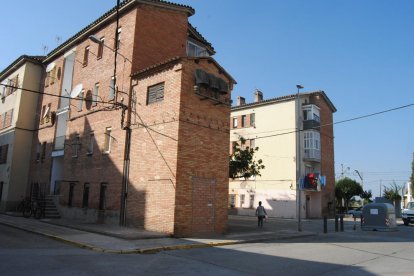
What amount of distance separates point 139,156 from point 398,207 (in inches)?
1729

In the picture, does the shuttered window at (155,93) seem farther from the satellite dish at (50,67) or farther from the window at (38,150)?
the window at (38,150)

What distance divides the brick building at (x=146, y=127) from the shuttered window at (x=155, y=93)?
0.16 ft

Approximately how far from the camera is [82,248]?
39.3ft

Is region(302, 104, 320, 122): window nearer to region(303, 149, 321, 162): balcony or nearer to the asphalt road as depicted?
A: region(303, 149, 321, 162): balcony

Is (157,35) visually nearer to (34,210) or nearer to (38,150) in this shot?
(34,210)

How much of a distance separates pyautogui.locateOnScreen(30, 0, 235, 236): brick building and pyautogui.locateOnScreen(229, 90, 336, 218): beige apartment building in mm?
16271

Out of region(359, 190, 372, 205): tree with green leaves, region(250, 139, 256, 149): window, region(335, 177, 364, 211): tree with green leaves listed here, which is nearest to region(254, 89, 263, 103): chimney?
region(250, 139, 256, 149): window

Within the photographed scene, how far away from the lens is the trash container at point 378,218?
22953mm

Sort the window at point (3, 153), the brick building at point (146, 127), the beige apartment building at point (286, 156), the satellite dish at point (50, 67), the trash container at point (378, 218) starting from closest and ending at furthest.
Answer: the brick building at point (146, 127)
the trash container at point (378, 218)
the satellite dish at point (50, 67)
the window at point (3, 153)
the beige apartment building at point (286, 156)

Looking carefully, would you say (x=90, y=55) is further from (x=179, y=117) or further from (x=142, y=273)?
(x=142, y=273)

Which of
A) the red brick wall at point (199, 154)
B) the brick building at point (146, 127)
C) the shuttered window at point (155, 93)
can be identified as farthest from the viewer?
the shuttered window at point (155, 93)

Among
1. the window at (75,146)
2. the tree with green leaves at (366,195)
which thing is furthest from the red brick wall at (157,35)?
the tree with green leaves at (366,195)

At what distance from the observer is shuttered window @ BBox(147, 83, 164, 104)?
1734 cm

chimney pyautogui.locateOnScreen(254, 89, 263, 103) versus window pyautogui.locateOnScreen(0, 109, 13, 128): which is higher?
chimney pyautogui.locateOnScreen(254, 89, 263, 103)
